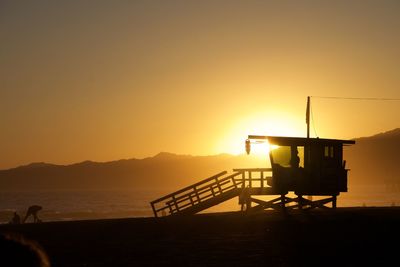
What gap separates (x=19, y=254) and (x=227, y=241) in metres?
10.7

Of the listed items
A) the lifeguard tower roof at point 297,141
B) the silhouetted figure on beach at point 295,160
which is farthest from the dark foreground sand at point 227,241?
the lifeguard tower roof at point 297,141

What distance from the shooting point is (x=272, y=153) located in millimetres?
29734

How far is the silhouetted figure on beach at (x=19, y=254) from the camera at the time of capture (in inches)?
291

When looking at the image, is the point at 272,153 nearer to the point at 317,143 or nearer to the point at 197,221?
the point at 317,143

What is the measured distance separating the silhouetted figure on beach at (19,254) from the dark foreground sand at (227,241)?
682cm

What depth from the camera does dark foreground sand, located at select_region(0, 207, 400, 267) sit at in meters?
14.8

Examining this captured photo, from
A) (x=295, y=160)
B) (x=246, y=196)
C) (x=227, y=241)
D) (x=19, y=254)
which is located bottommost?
(x=246, y=196)

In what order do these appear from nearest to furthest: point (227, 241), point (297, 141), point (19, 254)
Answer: point (19, 254) < point (227, 241) < point (297, 141)

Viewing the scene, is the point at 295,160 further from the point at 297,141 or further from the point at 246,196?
the point at 246,196

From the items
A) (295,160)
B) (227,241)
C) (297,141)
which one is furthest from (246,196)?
(227,241)

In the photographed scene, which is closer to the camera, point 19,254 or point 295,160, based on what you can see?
point 19,254

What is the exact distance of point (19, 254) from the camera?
7.53 meters

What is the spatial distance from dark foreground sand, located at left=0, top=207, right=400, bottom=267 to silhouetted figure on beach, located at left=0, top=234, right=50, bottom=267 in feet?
22.4

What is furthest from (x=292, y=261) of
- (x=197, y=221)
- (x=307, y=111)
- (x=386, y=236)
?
(x=307, y=111)
